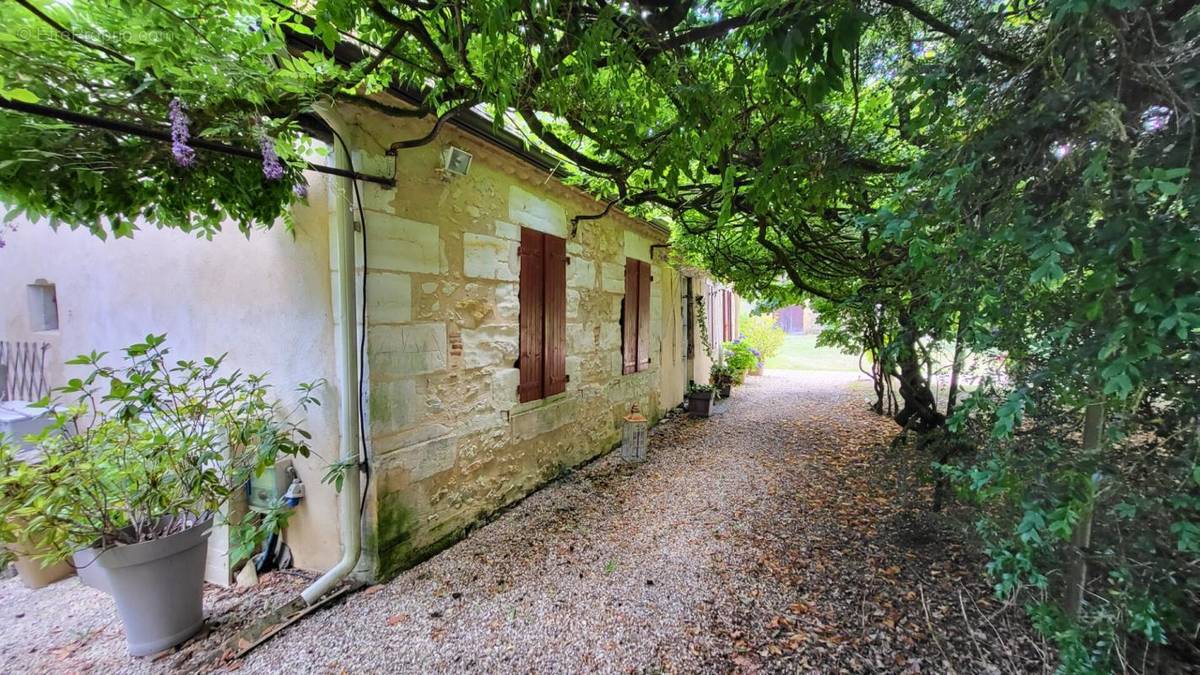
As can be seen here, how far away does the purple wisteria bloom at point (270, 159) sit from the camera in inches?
69.1

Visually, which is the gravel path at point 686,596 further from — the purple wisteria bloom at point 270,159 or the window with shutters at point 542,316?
the purple wisteria bloom at point 270,159

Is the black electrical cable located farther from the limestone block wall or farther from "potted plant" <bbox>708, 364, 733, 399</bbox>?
"potted plant" <bbox>708, 364, 733, 399</bbox>

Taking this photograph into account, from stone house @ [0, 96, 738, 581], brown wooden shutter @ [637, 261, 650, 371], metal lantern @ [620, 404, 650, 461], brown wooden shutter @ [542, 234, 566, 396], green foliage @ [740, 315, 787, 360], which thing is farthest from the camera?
green foliage @ [740, 315, 787, 360]

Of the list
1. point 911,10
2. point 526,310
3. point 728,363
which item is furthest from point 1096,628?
point 728,363

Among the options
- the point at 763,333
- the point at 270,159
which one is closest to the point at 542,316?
the point at 270,159

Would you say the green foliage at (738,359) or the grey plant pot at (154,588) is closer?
the grey plant pot at (154,588)

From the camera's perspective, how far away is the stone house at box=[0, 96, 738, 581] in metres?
2.41

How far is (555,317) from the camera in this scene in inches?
155

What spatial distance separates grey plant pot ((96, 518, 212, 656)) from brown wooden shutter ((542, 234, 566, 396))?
2.33 metres

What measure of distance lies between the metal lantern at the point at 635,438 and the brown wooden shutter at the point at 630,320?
0.86m

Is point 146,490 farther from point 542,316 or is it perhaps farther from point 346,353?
point 542,316

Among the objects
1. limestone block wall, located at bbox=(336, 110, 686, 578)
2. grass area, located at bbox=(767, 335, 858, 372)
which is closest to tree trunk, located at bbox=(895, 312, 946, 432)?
limestone block wall, located at bbox=(336, 110, 686, 578)

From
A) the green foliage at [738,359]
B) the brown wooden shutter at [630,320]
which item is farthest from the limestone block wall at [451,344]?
the green foliage at [738,359]

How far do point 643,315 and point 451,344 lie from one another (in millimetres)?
3289
